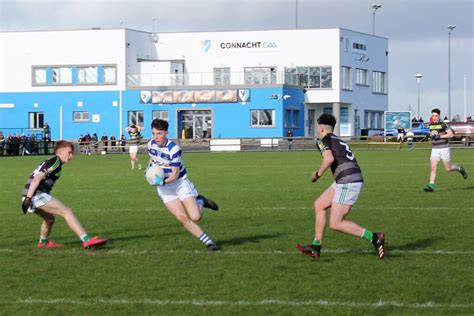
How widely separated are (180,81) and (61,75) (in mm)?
10062

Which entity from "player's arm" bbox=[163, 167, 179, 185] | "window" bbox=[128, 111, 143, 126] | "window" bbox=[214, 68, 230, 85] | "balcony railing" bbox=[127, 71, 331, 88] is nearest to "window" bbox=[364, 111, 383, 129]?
"balcony railing" bbox=[127, 71, 331, 88]

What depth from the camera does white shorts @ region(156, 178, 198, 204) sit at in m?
12.0

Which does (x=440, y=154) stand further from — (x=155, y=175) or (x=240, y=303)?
(x=240, y=303)

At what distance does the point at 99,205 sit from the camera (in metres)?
19.0

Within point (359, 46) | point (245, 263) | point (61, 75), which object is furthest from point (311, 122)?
point (245, 263)

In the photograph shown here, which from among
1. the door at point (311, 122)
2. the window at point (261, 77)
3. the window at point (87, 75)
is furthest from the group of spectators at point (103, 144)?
the door at point (311, 122)

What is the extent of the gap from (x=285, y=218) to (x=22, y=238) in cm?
461

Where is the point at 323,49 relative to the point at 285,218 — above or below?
above

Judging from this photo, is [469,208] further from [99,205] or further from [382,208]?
[99,205]

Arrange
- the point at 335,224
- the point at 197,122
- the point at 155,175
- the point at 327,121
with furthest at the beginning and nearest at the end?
the point at 197,122
the point at 155,175
the point at 335,224
the point at 327,121

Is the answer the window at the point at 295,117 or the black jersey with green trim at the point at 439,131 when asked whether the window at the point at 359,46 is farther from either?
the black jersey with green trim at the point at 439,131

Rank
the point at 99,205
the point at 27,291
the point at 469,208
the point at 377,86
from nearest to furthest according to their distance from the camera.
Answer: the point at 27,291 → the point at 469,208 → the point at 99,205 → the point at 377,86

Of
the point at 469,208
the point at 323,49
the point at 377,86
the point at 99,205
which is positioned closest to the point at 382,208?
the point at 469,208

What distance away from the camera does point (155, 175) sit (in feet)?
37.9
